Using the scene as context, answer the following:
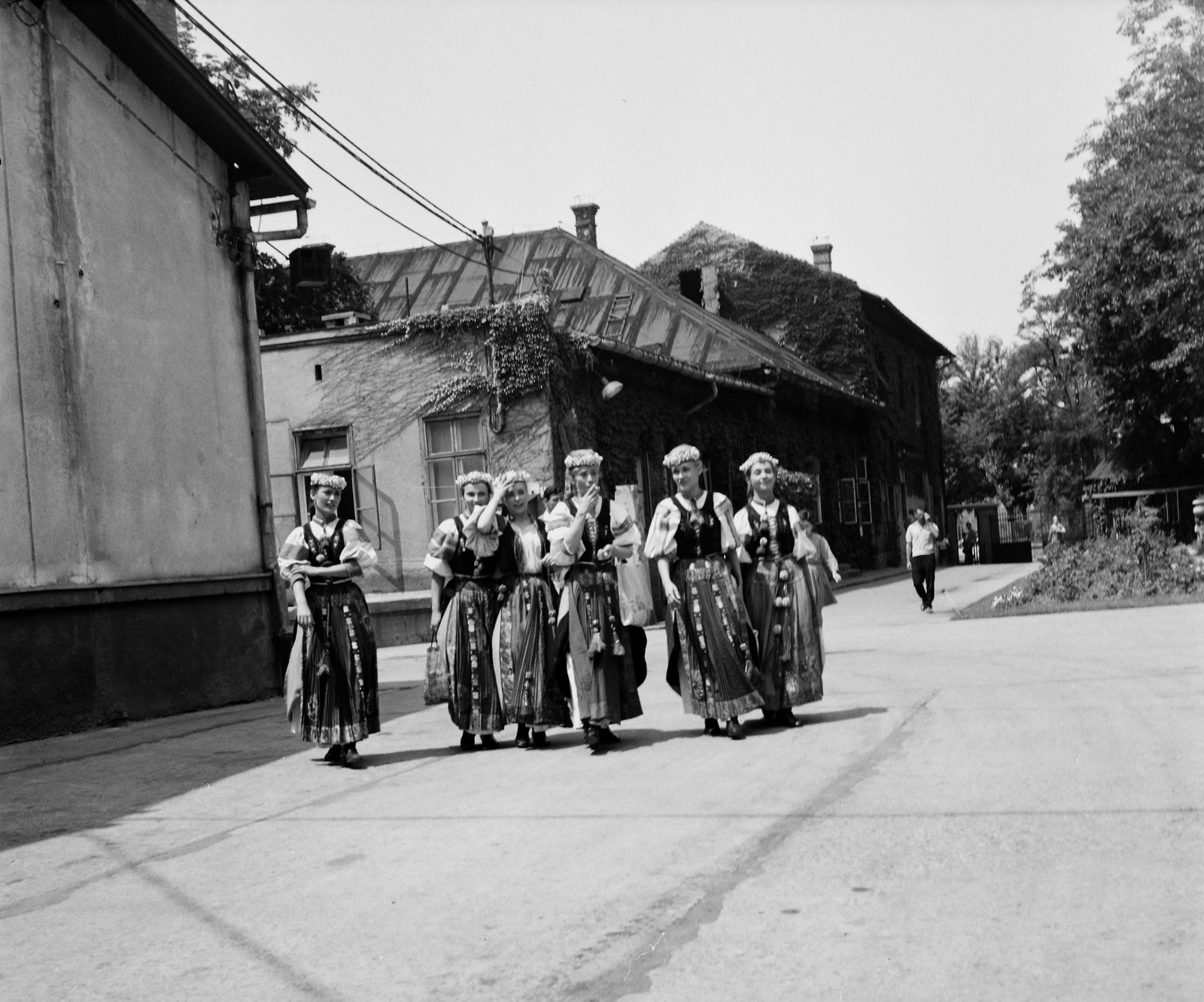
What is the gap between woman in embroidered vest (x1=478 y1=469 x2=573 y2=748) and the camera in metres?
8.75

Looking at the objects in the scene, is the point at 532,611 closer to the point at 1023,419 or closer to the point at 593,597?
the point at 593,597

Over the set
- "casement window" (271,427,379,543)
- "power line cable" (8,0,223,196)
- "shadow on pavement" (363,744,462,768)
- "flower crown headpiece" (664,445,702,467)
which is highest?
"power line cable" (8,0,223,196)

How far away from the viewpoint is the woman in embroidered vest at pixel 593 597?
855 cm

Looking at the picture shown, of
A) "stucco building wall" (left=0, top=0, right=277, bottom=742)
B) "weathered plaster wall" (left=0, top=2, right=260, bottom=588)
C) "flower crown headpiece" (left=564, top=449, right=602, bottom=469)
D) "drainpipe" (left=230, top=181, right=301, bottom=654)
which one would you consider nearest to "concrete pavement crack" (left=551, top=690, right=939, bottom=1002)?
"flower crown headpiece" (left=564, top=449, right=602, bottom=469)

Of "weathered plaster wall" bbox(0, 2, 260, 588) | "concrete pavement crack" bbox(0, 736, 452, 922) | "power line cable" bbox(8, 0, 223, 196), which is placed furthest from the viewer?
"power line cable" bbox(8, 0, 223, 196)

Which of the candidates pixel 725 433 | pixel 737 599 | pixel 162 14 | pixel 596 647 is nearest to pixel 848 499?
pixel 725 433

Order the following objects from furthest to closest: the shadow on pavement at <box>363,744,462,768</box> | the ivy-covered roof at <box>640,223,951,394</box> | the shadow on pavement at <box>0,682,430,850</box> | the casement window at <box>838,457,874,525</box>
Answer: the ivy-covered roof at <box>640,223,951,394</box> < the casement window at <box>838,457,874,525</box> < the shadow on pavement at <box>363,744,462,768</box> < the shadow on pavement at <box>0,682,430,850</box>

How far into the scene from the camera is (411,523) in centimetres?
2378

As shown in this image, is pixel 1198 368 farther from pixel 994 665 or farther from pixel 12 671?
pixel 12 671

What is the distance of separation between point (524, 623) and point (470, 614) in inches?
14.6

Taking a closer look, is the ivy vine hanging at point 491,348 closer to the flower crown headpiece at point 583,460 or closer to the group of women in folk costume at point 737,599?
the group of women in folk costume at point 737,599

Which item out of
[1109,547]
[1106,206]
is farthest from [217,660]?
[1106,206]

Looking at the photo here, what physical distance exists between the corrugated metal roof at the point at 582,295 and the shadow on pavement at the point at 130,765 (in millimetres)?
19984

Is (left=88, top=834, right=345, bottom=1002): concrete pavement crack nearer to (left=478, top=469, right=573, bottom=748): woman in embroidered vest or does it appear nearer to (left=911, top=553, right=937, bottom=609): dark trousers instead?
(left=478, top=469, right=573, bottom=748): woman in embroidered vest
